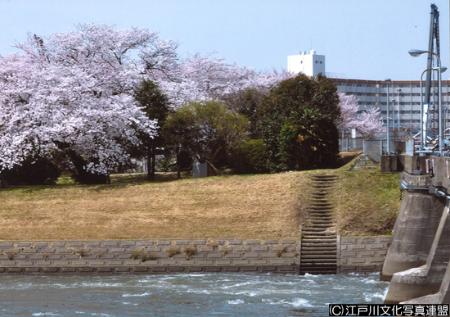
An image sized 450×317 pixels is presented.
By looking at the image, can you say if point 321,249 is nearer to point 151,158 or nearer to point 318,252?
point 318,252

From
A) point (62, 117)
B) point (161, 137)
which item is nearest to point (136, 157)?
point (161, 137)

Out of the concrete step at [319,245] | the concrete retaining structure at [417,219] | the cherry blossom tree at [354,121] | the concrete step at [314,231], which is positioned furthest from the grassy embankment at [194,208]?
the cherry blossom tree at [354,121]

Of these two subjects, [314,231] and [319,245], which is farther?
[314,231]

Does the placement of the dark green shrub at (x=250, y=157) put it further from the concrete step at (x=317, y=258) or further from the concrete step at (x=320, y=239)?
the concrete step at (x=317, y=258)

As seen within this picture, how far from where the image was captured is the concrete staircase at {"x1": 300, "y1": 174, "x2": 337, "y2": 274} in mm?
38719

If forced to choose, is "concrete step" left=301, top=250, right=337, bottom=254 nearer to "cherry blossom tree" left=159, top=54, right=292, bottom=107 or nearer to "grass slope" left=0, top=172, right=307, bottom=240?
"grass slope" left=0, top=172, right=307, bottom=240

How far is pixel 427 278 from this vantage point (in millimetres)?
28188

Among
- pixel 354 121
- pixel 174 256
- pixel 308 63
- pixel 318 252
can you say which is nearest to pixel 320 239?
pixel 318 252

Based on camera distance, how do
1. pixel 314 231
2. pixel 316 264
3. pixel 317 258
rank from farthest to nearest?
pixel 314 231 → pixel 317 258 → pixel 316 264

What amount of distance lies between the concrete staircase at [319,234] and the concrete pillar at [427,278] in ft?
33.3

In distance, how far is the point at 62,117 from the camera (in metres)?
54.8

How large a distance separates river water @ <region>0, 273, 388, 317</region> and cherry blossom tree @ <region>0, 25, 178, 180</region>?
677 inches

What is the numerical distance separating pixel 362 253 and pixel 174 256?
8130 mm

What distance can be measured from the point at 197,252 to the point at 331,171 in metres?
13.9
